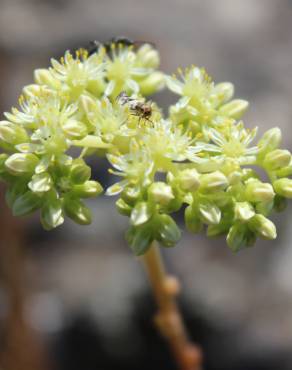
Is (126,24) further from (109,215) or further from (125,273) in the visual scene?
(125,273)

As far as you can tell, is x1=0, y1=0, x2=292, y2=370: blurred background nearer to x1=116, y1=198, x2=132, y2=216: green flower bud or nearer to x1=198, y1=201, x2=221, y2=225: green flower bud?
x1=116, y1=198, x2=132, y2=216: green flower bud

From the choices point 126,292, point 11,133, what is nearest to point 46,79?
point 11,133

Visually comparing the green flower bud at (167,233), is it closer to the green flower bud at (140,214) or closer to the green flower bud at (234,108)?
the green flower bud at (140,214)

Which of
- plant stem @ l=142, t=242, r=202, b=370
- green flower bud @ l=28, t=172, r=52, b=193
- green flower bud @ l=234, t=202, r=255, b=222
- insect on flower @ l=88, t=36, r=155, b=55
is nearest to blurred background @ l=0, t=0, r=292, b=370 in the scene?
plant stem @ l=142, t=242, r=202, b=370

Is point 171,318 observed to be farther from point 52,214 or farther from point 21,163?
point 21,163

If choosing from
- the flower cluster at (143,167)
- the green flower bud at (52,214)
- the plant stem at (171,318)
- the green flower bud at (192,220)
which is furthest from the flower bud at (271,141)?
the plant stem at (171,318)

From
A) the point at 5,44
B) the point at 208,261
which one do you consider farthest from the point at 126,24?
the point at 208,261
